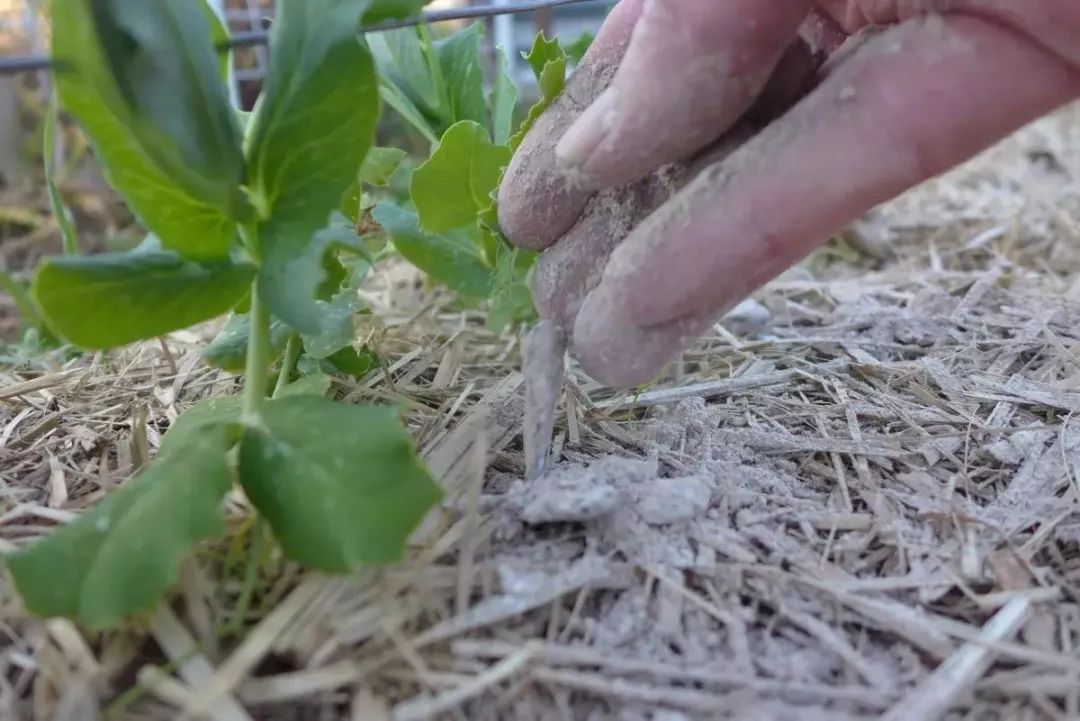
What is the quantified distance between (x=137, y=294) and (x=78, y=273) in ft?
0.16

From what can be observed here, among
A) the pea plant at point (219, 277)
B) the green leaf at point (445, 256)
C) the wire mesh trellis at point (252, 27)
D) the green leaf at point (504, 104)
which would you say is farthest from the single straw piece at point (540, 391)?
the wire mesh trellis at point (252, 27)

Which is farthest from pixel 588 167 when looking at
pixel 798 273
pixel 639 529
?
pixel 798 273

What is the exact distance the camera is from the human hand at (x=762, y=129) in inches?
28.3

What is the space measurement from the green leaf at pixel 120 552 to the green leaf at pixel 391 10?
382 mm

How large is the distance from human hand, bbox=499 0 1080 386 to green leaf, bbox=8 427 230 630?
1.16ft

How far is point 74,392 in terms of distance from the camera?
1.01 m

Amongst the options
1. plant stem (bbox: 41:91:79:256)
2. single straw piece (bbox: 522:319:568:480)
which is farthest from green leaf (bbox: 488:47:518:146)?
plant stem (bbox: 41:91:79:256)

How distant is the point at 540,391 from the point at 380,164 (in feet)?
1.25

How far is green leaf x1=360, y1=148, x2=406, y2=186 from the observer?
1027 mm

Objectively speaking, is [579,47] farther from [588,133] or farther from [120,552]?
[120,552]

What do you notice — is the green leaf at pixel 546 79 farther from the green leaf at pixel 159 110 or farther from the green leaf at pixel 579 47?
the green leaf at pixel 159 110

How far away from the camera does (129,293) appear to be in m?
0.71

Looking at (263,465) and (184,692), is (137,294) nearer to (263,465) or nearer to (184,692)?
(263,465)

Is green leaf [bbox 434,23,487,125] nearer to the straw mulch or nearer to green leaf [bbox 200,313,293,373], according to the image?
the straw mulch
